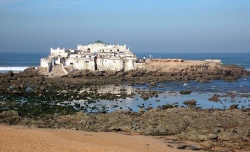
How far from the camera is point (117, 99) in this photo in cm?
3462

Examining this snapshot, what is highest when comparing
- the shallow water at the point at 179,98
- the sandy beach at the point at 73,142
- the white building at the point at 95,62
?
the white building at the point at 95,62

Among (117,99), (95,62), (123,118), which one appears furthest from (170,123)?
(95,62)

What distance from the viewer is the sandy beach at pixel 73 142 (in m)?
16.9

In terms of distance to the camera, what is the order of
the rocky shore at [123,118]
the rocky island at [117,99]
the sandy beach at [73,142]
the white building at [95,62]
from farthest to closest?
the white building at [95,62]
the rocky island at [117,99]
the rocky shore at [123,118]
the sandy beach at [73,142]

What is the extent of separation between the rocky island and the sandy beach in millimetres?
1215

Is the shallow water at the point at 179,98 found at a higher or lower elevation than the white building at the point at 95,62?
lower

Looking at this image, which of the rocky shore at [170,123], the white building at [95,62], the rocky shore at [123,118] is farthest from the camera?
the white building at [95,62]

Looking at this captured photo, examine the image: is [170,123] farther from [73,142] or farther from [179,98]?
[179,98]

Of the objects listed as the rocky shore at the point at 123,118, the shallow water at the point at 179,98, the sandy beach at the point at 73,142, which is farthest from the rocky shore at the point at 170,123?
the shallow water at the point at 179,98

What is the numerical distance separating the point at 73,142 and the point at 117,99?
656 inches

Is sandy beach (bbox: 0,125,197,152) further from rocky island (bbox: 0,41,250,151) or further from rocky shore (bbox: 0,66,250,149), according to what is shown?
rocky shore (bbox: 0,66,250,149)

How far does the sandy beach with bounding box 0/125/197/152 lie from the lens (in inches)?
664

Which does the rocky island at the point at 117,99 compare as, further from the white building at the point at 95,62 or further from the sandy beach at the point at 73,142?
the sandy beach at the point at 73,142

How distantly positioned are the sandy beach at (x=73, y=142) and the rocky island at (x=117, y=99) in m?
1.22
